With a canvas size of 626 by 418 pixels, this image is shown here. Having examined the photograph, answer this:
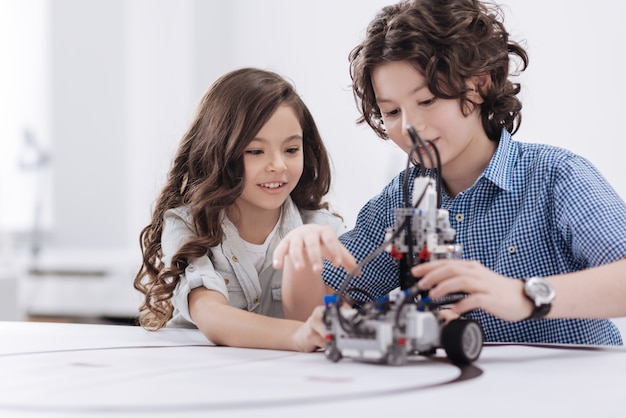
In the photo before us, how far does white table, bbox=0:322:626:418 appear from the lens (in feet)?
2.21

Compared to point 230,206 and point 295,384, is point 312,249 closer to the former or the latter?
point 295,384

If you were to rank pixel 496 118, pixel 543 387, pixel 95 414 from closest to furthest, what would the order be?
pixel 95 414, pixel 543 387, pixel 496 118

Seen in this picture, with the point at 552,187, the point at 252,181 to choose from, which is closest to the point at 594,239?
the point at 552,187

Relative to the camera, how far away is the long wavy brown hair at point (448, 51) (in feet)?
4.02

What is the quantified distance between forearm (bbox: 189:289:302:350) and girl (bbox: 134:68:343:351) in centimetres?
5

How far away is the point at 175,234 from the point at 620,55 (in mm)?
2192

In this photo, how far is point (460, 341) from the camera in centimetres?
88

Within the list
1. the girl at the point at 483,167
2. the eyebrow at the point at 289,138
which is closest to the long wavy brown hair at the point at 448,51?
the girl at the point at 483,167

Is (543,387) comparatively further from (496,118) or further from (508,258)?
(496,118)

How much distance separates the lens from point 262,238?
1.54m

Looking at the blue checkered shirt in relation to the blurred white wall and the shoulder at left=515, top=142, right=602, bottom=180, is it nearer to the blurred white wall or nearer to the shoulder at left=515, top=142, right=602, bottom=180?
the shoulder at left=515, top=142, right=602, bottom=180

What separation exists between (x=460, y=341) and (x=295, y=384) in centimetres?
21

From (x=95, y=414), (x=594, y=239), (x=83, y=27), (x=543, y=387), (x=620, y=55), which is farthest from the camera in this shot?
(x=83, y=27)

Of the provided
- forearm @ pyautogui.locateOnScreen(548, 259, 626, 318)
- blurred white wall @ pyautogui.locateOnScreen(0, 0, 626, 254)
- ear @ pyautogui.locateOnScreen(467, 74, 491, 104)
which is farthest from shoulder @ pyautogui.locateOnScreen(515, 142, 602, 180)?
blurred white wall @ pyautogui.locateOnScreen(0, 0, 626, 254)
